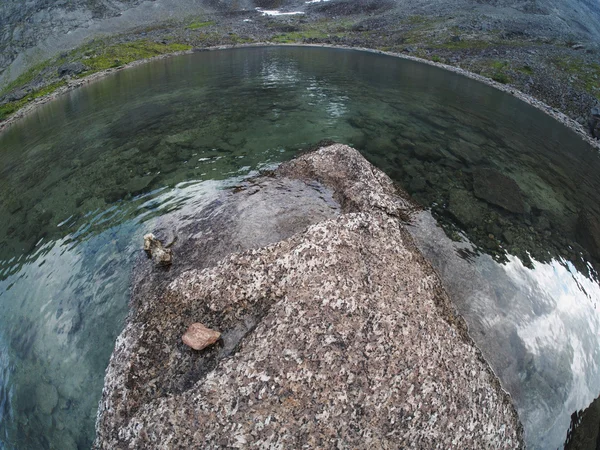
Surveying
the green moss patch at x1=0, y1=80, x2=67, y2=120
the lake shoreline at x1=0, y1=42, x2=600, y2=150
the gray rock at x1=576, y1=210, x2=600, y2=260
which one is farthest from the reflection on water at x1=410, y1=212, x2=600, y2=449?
the green moss patch at x1=0, y1=80, x2=67, y2=120

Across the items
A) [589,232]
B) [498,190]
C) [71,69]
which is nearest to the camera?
[589,232]

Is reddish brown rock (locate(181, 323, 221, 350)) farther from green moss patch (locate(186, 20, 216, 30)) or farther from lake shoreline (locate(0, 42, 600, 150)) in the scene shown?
green moss patch (locate(186, 20, 216, 30))

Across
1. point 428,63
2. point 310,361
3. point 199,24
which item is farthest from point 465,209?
point 199,24

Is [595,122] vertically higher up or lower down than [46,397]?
lower down

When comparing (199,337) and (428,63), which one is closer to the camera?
(199,337)

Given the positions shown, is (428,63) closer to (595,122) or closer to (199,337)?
(595,122)

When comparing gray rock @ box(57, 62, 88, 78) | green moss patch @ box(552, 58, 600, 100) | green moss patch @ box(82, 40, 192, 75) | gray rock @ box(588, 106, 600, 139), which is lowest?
green moss patch @ box(82, 40, 192, 75)
